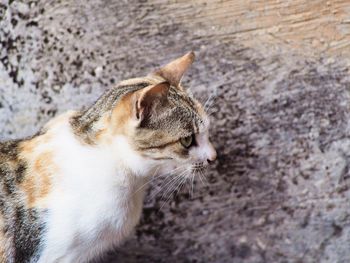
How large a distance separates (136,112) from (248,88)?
55 cm

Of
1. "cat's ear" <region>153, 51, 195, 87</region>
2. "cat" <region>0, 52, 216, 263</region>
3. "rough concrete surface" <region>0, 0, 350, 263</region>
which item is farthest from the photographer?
"rough concrete surface" <region>0, 0, 350, 263</region>

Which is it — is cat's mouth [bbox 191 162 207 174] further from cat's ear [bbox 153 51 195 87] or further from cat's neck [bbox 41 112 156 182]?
cat's ear [bbox 153 51 195 87]

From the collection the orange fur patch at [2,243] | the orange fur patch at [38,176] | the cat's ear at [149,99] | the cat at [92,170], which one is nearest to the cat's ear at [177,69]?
the cat at [92,170]

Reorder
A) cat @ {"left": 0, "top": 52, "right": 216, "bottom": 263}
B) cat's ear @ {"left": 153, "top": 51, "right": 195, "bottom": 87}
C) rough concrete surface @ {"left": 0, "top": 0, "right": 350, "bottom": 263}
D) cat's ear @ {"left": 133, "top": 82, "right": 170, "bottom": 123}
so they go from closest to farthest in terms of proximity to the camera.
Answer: cat's ear @ {"left": 133, "top": 82, "right": 170, "bottom": 123} < cat @ {"left": 0, "top": 52, "right": 216, "bottom": 263} < cat's ear @ {"left": 153, "top": 51, "right": 195, "bottom": 87} < rough concrete surface @ {"left": 0, "top": 0, "right": 350, "bottom": 263}

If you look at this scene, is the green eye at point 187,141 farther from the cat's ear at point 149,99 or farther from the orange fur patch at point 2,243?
the orange fur patch at point 2,243

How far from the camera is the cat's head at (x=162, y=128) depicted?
1453mm

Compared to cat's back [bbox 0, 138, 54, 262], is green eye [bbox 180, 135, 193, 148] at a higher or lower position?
higher

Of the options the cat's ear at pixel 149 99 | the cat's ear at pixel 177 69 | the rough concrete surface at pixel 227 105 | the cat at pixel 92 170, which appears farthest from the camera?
the rough concrete surface at pixel 227 105

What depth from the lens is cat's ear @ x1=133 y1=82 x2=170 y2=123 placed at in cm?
139

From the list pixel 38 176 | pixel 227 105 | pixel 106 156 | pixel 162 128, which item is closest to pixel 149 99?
pixel 162 128

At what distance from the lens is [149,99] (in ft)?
4.66

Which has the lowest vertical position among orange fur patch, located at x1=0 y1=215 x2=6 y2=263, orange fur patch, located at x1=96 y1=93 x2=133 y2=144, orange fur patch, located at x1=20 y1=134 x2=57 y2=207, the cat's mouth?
orange fur patch, located at x1=0 y1=215 x2=6 y2=263

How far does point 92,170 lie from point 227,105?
547 mm

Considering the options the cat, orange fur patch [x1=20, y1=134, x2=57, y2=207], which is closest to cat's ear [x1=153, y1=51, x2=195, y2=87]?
the cat
